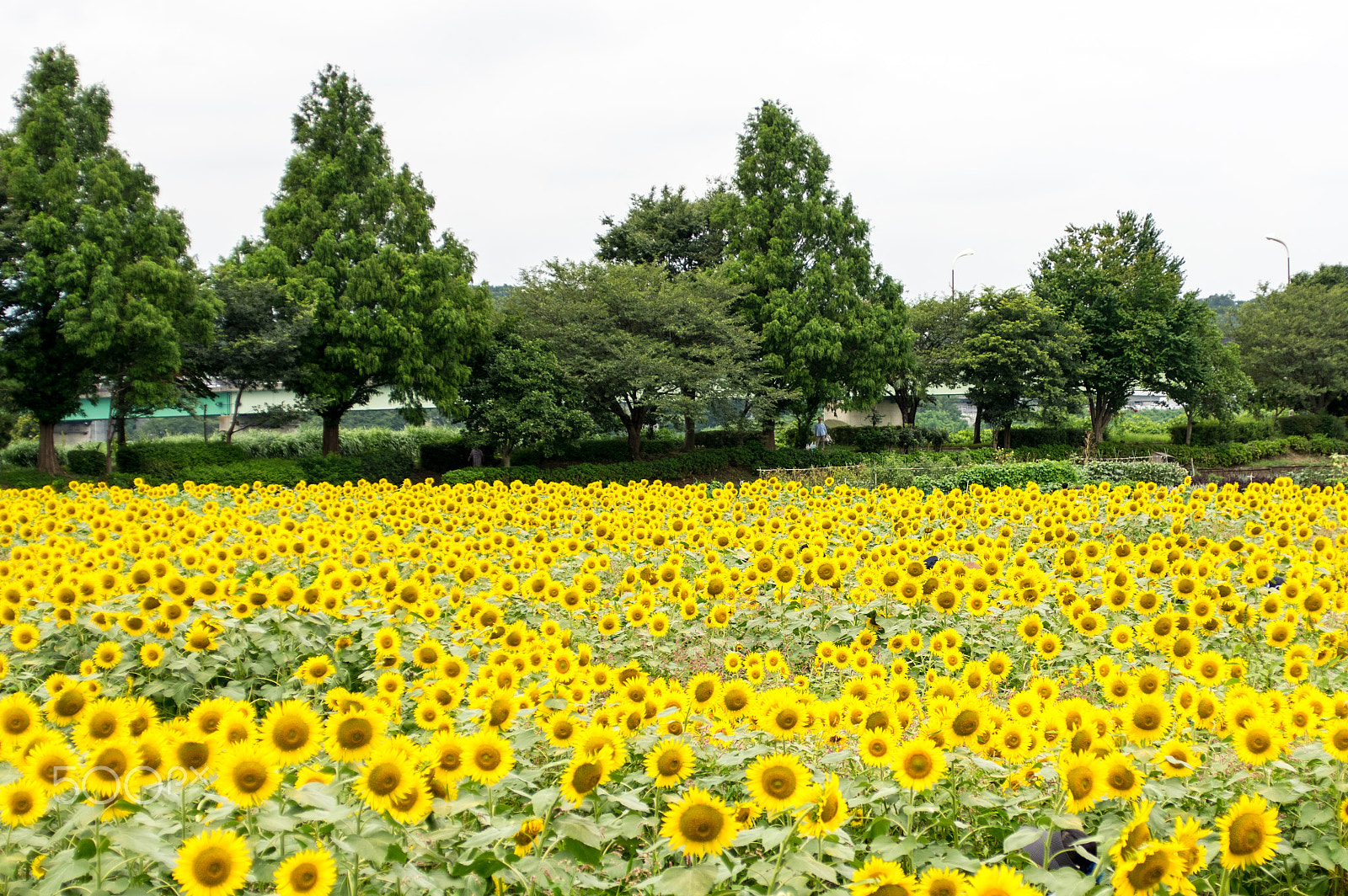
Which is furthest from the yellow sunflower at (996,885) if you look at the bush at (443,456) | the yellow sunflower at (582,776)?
the bush at (443,456)

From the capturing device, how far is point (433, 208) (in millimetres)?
25484

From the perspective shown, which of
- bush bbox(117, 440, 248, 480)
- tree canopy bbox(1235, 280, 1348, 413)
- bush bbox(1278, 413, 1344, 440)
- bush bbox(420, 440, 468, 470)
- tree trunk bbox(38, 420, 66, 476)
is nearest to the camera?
tree trunk bbox(38, 420, 66, 476)

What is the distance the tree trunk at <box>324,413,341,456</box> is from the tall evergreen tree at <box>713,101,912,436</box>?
1291 cm

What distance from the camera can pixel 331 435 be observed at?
23.8 metres

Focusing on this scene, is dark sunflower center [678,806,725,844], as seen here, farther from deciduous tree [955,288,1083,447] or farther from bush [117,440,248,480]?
deciduous tree [955,288,1083,447]

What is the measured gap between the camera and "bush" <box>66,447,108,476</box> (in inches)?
781

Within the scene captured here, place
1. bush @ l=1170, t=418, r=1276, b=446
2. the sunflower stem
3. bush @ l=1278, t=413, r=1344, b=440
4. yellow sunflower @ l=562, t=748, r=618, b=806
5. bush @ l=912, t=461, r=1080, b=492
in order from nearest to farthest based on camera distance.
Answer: the sunflower stem → yellow sunflower @ l=562, t=748, r=618, b=806 → bush @ l=912, t=461, r=1080, b=492 → bush @ l=1170, t=418, r=1276, b=446 → bush @ l=1278, t=413, r=1344, b=440

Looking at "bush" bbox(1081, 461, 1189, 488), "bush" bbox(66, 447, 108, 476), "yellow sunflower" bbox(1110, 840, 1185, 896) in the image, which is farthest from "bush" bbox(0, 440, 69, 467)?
"yellow sunflower" bbox(1110, 840, 1185, 896)

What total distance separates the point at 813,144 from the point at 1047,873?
28343 millimetres

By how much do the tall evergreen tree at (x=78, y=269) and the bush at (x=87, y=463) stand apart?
82 centimetres

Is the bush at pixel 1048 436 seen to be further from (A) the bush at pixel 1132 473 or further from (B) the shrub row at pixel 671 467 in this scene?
(A) the bush at pixel 1132 473

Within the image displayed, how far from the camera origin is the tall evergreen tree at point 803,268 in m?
26.1

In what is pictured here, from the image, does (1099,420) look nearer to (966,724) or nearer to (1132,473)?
(1132,473)

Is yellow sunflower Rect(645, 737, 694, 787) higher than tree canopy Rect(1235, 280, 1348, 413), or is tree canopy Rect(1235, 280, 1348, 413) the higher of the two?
tree canopy Rect(1235, 280, 1348, 413)
